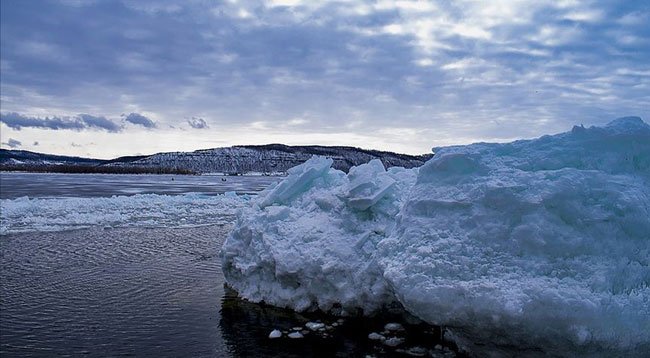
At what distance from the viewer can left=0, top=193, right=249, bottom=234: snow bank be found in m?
20.2

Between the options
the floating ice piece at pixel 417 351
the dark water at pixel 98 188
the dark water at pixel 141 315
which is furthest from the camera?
the dark water at pixel 98 188

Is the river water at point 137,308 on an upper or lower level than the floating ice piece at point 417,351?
upper

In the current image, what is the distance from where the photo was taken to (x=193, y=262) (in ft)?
44.5

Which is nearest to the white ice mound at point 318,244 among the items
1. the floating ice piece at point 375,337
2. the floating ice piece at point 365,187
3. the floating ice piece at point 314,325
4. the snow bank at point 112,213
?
the floating ice piece at point 365,187

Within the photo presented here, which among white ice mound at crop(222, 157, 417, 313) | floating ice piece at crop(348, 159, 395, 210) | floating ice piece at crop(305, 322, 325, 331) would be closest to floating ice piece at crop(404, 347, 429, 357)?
white ice mound at crop(222, 157, 417, 313)

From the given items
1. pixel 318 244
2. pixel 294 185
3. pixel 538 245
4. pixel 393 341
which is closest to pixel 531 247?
pixel 538 245

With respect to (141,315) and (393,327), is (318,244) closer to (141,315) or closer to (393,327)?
(393,327)

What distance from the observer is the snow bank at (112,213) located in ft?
66.2

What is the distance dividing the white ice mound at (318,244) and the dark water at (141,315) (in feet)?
1.31

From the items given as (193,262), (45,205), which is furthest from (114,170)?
(193,262)

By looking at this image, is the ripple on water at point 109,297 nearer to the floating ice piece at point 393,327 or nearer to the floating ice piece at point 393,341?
the floating ice piece at point 393,341

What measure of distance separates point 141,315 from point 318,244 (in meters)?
3.37

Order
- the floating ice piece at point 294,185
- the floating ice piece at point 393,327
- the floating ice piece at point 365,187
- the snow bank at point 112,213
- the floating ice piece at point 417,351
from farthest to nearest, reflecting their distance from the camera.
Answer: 1. the snow bank at point 112,213
2. the floating ice piece at point 294,185
3. the floating ice piece at point 365,187
4. the floating ice piece at point 393,327
5. the floating ice piece at point 417,351

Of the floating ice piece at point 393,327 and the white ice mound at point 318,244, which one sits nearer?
the floating ice piece at point 393,327
